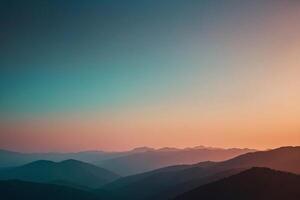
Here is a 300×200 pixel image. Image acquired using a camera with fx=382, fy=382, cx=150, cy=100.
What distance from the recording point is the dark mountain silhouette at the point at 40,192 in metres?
183

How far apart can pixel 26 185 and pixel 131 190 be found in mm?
53627

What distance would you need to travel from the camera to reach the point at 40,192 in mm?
189250

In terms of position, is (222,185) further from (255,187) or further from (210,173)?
(210,173)

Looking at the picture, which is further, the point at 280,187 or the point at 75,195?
the point at 75,195

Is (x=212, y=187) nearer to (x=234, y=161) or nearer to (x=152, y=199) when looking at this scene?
(x=152, y=199)

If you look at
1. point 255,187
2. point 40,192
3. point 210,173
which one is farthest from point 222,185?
point 40,192

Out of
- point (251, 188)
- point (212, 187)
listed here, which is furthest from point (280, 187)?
point (212, 187)

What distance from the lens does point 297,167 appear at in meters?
127

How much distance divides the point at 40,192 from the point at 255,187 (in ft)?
467

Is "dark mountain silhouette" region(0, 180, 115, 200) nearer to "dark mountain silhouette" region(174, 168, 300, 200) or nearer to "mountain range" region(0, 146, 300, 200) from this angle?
"mountain range" region(0, 146, 300, 200)

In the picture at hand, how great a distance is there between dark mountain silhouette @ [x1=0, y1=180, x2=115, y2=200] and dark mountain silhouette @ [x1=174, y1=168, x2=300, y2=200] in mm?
115568

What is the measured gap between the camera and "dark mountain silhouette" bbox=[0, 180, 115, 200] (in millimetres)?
183125

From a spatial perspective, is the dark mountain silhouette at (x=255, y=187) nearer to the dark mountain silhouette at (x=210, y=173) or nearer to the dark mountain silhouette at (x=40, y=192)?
the dark mountain silhouette at (x=210, y=173)

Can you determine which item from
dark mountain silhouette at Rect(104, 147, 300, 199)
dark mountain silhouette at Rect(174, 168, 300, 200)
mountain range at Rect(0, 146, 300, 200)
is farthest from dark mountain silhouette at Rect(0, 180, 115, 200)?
dark mountain silhouette at Rect(174, 168, 300, 200)
